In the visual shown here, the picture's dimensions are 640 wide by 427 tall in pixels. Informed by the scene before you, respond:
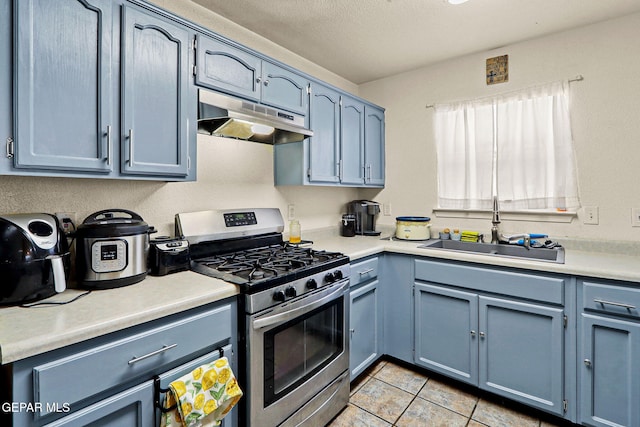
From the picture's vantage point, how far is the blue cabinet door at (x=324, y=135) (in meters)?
2.30

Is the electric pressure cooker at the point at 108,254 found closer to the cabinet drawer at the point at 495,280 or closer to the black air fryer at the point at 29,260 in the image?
the black air fryer at the point at 29,260

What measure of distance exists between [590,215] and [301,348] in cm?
211

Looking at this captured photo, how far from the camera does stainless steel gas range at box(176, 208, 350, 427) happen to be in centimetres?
141

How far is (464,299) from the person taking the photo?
2.05m

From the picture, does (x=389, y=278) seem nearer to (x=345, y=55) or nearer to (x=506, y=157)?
(x=506, y=157)

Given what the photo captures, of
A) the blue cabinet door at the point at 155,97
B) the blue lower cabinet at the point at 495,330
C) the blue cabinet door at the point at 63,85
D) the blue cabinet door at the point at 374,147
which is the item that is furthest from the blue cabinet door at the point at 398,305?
the blue cabinet door at the point at 63,85

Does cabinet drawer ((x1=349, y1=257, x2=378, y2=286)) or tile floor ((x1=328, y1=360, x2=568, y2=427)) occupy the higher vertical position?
cabinet drawer ((x1=349, y1=257, x2=378, y2=286))

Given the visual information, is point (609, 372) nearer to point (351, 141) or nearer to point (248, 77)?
point (351, 141)

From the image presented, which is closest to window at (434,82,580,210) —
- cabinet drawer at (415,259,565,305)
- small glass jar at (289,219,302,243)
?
cabinet drawer at (415,259,565,305)

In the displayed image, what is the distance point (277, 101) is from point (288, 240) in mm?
1029

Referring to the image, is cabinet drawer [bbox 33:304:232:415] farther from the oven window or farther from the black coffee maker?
the black coffee maker

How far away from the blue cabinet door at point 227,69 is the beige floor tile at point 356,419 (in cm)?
192

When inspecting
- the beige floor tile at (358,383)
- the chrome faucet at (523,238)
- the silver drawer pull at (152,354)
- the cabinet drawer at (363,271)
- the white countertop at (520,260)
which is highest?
the chrome faucet at (523,238)

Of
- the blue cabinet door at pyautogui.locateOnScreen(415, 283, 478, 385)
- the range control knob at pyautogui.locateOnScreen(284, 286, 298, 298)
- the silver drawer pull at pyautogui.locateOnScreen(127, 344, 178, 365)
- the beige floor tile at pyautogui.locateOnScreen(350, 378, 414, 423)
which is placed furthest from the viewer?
the blue cabinet door at pyautogui.locateOnScreen(415, 283, 478, 385)
